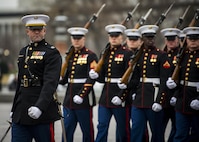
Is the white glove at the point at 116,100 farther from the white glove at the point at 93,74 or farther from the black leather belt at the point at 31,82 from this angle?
the black leather belt at the point at 31,82

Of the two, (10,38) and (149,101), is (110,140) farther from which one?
(10,38)

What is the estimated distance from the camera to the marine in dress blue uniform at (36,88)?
6.75 m

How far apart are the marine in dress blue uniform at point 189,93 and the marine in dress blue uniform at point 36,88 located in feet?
6.65

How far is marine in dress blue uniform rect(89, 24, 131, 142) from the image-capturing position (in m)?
8.94

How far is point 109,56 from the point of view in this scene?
30.5 ft

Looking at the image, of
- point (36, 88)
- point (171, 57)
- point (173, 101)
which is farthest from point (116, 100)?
point (36, 88)

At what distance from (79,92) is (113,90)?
0.51 metres

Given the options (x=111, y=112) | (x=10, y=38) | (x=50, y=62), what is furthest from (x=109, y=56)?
(x=10, y=38)

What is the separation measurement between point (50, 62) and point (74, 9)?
91.8ft

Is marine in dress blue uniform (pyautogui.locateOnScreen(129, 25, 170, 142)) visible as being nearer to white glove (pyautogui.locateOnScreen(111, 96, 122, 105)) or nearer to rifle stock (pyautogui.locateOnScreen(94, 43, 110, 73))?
white glove (pyautogui.locateOnScreen(111, 96, 122, 105))

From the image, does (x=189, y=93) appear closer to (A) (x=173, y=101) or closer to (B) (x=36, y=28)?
(A) (x=173, y=101)

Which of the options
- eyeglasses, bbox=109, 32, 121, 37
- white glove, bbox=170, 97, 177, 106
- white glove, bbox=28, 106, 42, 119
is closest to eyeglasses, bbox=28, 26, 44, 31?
white glove, bbox=28, 106, 42, 119

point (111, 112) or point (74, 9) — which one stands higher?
point (74, 9)

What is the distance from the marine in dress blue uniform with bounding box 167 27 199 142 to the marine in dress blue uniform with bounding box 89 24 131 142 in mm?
896
